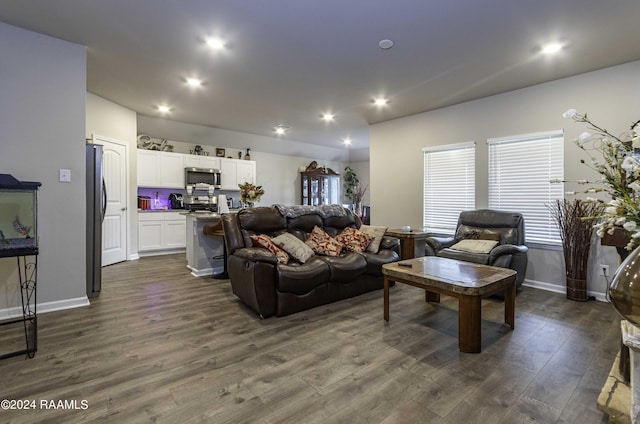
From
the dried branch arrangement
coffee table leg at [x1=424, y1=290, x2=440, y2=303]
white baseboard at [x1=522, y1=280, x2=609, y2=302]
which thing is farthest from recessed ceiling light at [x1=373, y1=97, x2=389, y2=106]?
white baseboard at [x1=522, y1=280, x2=609, y2=302]

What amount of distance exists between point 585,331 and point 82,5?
5032 millimetres

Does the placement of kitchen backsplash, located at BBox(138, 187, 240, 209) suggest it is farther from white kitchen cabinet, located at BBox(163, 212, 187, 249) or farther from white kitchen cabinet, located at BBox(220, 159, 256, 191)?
white kitchen cabinet, located at BBox(220, 159, 256, 191)

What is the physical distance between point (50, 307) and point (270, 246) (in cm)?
221

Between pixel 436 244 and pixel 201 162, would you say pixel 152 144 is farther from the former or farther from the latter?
pixel 436 244

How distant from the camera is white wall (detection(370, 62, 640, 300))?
3.48 metres

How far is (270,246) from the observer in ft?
10.6

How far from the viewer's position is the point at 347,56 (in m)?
3.29

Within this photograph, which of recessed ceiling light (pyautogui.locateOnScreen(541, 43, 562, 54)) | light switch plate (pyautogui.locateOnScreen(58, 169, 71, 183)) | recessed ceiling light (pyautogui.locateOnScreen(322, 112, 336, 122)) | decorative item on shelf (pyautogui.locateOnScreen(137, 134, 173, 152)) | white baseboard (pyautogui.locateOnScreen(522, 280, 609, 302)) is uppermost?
recessed ceiling light (pyautogui.locateOnScreen(322, 112, 336, 122))

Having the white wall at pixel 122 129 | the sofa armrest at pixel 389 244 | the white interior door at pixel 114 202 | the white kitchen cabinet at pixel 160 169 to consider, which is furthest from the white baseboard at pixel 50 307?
the sofa armrest at pixel 389 244

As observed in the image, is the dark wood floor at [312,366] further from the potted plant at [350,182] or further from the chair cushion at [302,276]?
the potted plant at [350,182]

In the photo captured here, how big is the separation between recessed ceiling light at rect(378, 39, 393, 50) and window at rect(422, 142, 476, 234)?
2.33 m

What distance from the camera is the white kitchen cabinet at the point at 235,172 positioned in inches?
276

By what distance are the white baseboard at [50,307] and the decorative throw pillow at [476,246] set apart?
434 centimetres

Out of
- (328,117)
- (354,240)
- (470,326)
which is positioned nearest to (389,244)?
(354,240)
